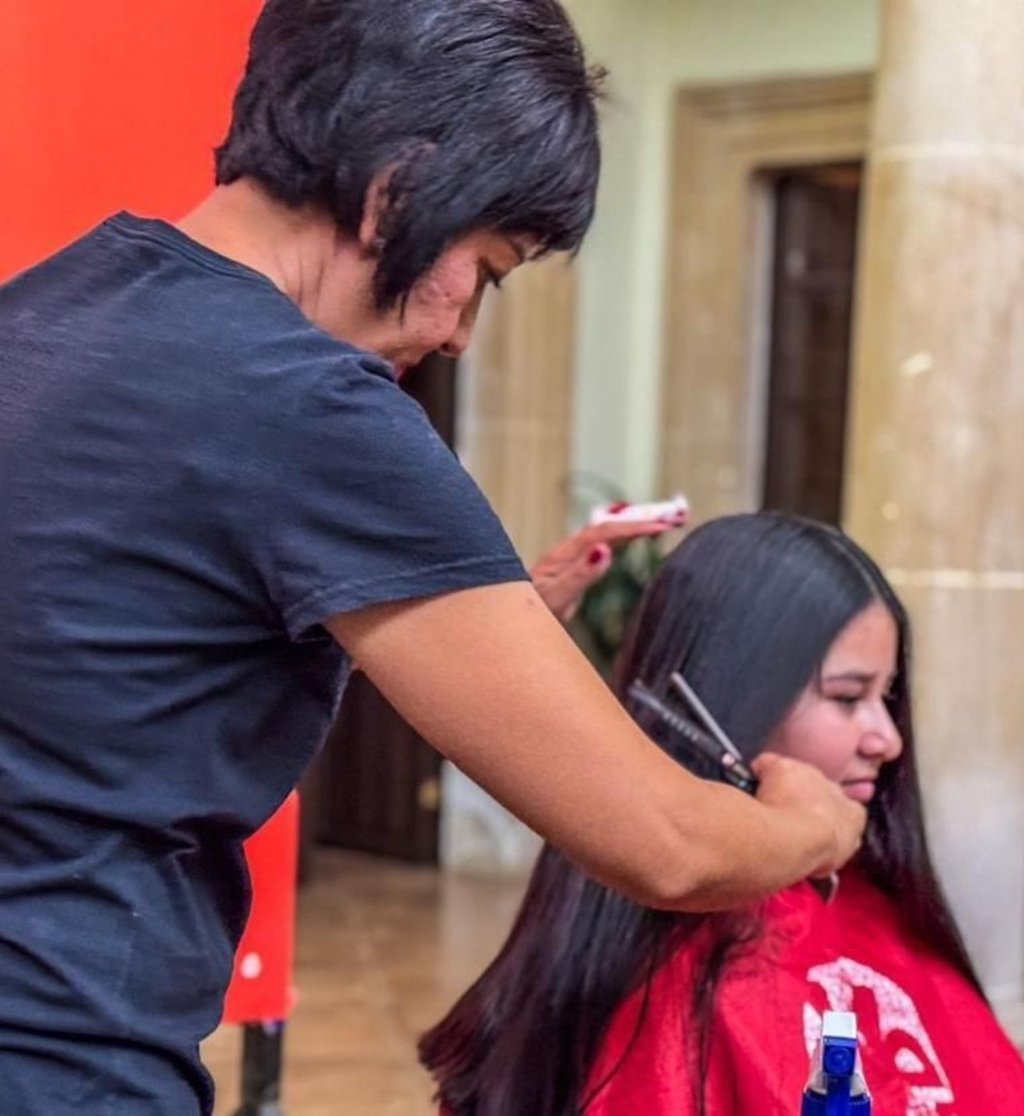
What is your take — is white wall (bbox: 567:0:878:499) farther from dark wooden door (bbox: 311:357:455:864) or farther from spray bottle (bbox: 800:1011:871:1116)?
spray bottle (bbox: 800:1011:871:1116)

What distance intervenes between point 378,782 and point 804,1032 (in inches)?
140

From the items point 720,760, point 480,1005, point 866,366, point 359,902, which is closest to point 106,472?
point 720,760

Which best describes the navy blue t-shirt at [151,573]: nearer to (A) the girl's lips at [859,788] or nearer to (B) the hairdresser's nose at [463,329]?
(B) the hairdresser's nose at [463,329]

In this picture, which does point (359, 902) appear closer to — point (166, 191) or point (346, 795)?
point (346, 795)

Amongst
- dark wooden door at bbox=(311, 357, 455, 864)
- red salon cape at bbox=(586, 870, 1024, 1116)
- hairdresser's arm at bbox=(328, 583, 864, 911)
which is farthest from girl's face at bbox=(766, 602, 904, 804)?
dark wooden door at bbox=(311, 357, 455, 864)

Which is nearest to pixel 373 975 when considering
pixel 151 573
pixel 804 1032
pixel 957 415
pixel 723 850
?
pixel 957 415

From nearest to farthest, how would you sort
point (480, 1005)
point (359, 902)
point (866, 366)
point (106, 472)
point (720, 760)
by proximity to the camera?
point (106, 472) → point (720, 760) → point (480, 1005) → point (866, 366) → point (359, 902)

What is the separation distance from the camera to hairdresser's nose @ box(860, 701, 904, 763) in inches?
58.8

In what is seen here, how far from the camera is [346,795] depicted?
4984 mm

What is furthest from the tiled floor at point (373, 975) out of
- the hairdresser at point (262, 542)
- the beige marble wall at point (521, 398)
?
the hairdresser at point (262, 542)

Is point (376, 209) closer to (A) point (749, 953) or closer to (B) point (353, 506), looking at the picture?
(B) point (353, 506)

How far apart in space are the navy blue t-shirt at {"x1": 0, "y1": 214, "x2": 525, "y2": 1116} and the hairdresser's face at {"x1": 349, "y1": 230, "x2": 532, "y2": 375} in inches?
2.8

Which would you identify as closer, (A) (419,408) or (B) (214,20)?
(A) (419,408)

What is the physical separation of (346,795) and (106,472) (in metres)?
4.23
